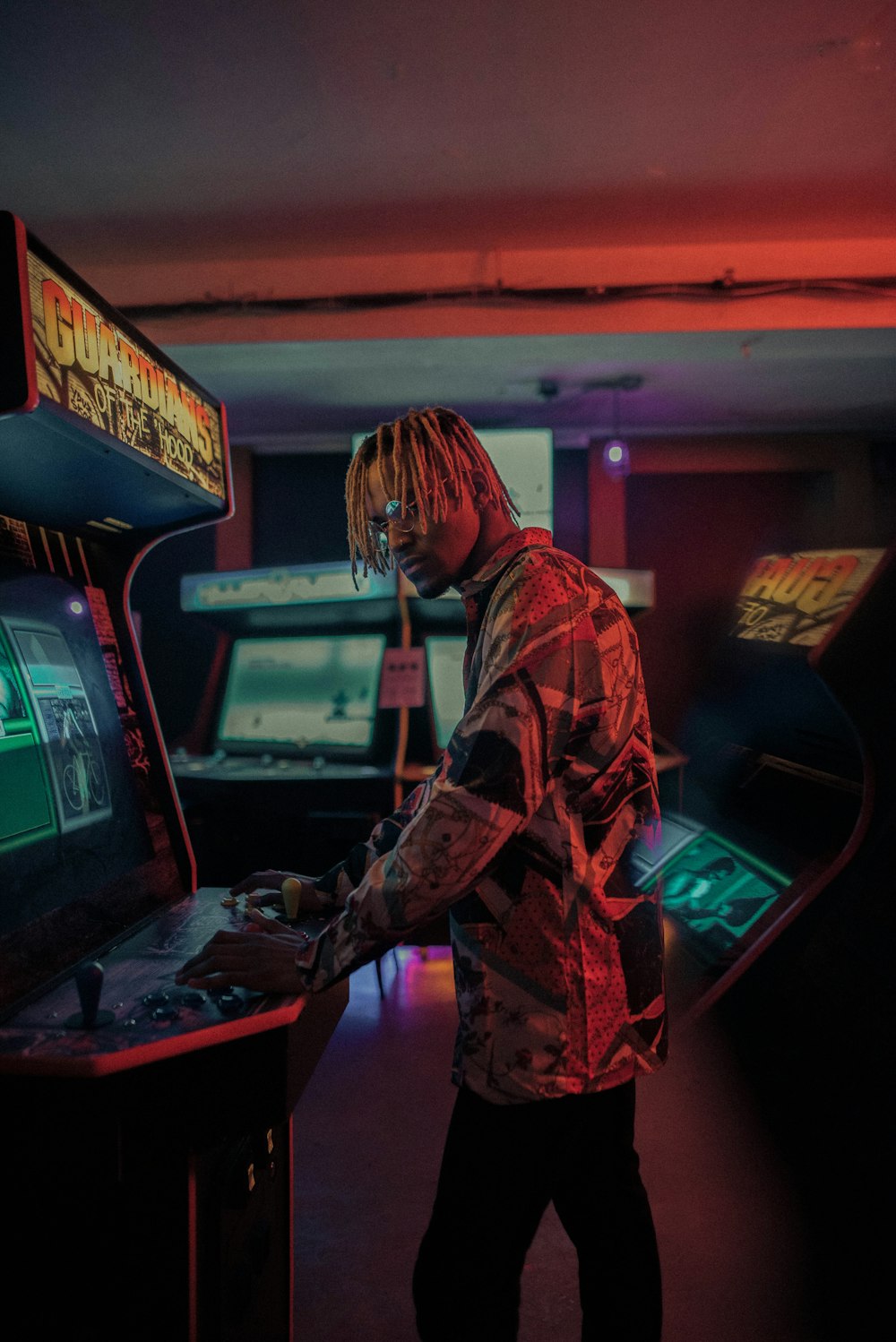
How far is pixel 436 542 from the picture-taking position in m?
1.12

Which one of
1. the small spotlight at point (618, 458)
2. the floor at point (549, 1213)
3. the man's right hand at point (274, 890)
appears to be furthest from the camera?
the small spotlight at point (618, 458)

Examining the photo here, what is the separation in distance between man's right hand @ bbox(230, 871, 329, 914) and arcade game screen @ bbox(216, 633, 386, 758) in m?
2.01

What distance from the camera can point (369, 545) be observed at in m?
1.32

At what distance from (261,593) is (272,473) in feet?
7.65

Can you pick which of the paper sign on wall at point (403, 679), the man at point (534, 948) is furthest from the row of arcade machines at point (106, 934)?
the paper sign on wall at point (403, 679)

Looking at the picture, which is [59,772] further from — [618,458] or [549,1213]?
[618,458]

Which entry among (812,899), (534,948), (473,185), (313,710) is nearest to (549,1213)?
(812,899)

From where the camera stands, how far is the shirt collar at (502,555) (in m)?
1.07

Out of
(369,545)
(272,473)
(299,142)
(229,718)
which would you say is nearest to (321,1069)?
(229,718)

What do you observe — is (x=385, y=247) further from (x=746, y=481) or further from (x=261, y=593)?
(x=746, y=481)

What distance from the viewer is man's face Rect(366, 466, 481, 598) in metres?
1.12

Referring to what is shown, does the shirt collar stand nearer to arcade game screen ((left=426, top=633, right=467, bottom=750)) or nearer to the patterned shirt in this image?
the patterned shirt

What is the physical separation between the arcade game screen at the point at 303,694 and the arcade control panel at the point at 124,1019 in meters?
2.38

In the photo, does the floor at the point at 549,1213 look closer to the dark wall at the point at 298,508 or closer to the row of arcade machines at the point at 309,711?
the row of arcade machines at the point at 309,711
